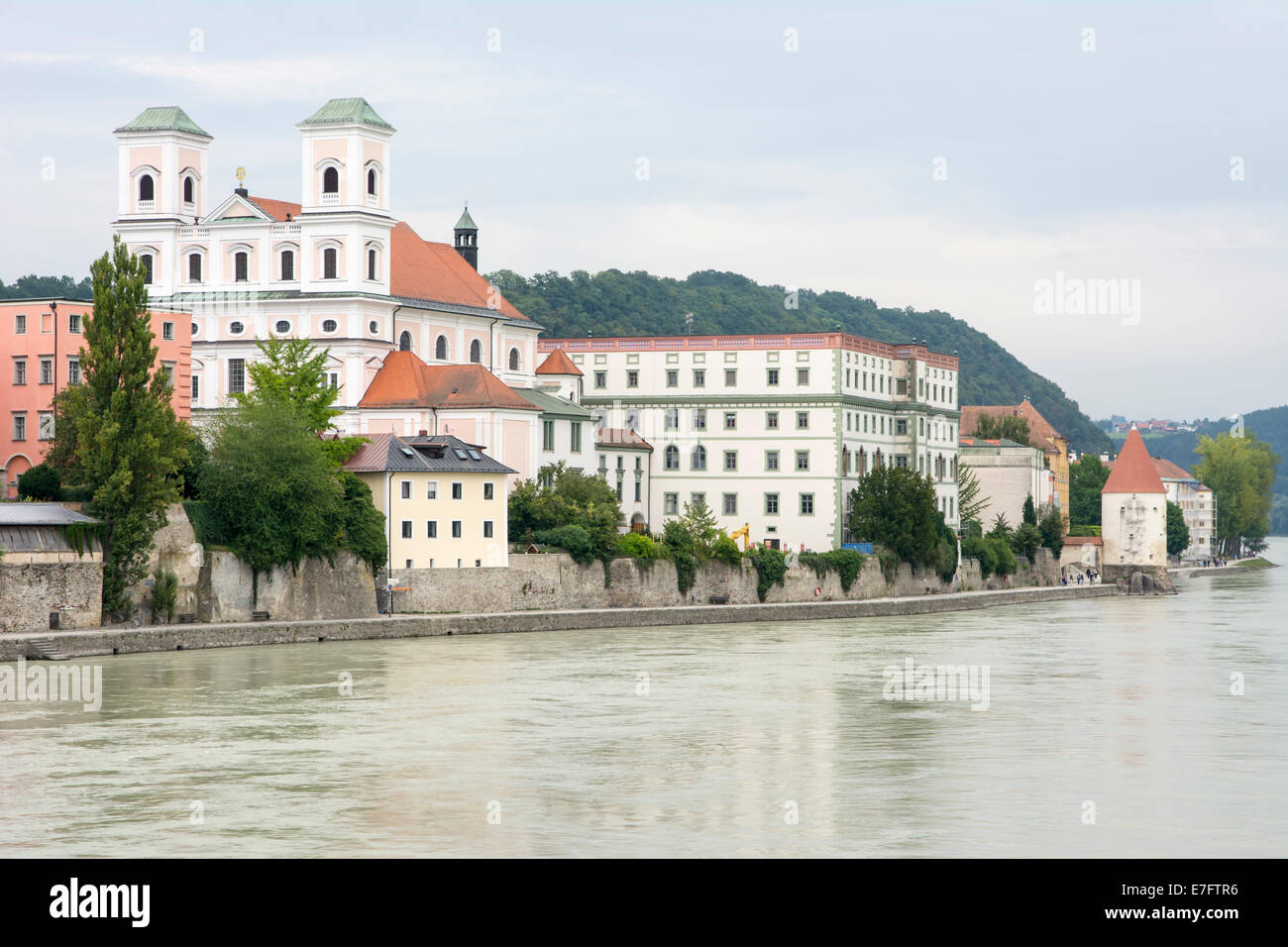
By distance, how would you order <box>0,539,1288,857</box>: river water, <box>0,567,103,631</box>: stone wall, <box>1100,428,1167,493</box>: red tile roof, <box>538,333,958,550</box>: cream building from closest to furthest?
<box>0,539,1288,857</box>: river water < <box>0,567,103,631</box>: stone wall < <box>538,333,958,550</box>: cream building < <box>1100,428,1167,493</box>: red tile roof

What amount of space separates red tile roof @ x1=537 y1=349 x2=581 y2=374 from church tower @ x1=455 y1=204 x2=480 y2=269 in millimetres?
7829

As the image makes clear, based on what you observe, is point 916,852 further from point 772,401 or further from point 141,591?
point 772,401

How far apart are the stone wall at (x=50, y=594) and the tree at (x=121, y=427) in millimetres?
610

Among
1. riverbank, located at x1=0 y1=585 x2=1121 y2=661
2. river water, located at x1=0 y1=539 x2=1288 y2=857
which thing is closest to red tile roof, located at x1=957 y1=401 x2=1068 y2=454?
riverbank, located at x1=0 y1=585 x2=1121 y2=661

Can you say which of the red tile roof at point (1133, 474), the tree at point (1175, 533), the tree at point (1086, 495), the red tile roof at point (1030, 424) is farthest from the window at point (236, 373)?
the tree at point (1175, 533)

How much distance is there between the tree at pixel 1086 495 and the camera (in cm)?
12094

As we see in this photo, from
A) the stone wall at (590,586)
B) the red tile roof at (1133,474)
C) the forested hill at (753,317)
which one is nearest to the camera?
the stone wall at (590,586)

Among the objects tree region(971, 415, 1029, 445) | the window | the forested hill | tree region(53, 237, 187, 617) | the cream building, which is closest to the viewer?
tree region(53, 237, 187, 617)

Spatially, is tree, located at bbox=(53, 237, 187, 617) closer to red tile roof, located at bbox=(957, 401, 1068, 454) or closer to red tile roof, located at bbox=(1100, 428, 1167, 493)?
red tile roof, located at bbox=(1100, 428, 1167, 493)

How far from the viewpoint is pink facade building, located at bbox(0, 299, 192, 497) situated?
55.2 meters

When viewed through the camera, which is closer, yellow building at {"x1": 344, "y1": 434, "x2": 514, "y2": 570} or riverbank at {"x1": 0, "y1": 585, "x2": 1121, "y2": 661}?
riverbank at {"x1": 0, "y1": 585, "x2": 1121, "y2": 661}

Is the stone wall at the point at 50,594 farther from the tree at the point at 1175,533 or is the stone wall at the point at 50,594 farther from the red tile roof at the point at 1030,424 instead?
the tree at the point at 1175,533
